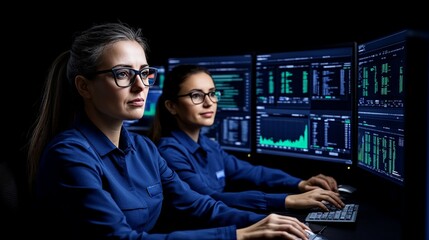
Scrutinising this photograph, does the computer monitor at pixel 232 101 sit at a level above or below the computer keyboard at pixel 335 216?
above

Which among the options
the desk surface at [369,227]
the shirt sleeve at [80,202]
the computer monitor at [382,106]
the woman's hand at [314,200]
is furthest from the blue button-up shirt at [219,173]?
the shirt sleeve at [80,202]

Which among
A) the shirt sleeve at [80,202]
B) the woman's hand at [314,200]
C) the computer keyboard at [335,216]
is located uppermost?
the shirt sleeve at [80,202]

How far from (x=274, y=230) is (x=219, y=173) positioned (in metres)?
0.90

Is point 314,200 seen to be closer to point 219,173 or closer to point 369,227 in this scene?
point 369,227

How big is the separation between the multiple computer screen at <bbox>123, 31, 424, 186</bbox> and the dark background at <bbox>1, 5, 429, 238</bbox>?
327 millimetres

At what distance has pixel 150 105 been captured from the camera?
2.70 metres

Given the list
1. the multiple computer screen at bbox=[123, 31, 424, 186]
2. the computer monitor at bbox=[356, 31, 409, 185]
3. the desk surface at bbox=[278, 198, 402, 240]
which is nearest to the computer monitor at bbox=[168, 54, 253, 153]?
the multiple computer screen at bbox=[123, 31, 424, 186]

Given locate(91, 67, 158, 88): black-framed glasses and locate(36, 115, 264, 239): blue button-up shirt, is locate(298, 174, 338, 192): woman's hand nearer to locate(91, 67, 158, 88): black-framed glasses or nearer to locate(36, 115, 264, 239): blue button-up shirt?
locate(36, 115, 264, 239): blue button-up shirt

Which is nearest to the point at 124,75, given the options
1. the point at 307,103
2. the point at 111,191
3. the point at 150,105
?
the point at 111,191

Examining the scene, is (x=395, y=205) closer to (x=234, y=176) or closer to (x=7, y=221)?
(x=234, y=176)

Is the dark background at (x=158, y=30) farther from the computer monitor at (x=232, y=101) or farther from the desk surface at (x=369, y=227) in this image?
the desk surface at (x=369, y=227)

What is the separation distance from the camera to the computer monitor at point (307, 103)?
1.95 m

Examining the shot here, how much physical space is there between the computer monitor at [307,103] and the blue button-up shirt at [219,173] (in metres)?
0.12

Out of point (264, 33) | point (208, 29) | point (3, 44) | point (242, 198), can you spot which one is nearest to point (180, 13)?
point (208, 29)
